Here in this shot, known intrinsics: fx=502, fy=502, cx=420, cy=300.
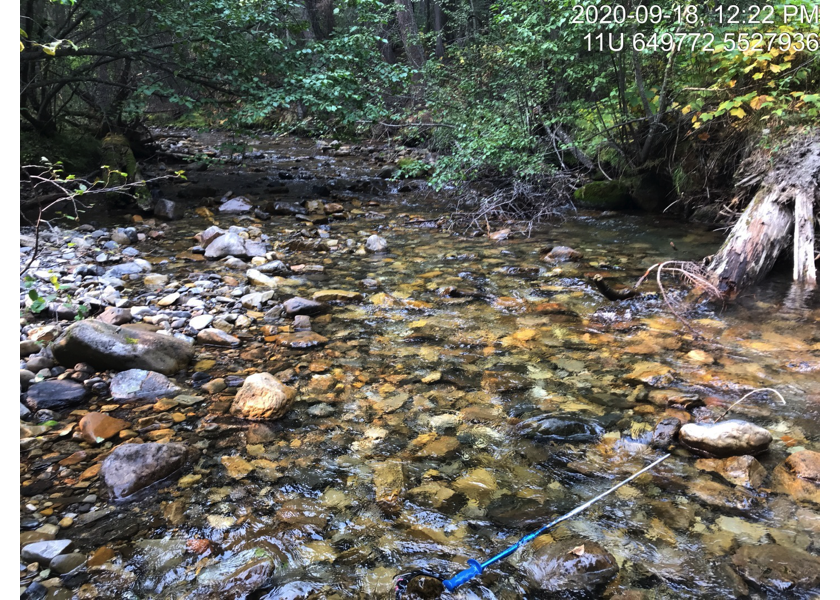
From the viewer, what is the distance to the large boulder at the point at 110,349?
136 inches

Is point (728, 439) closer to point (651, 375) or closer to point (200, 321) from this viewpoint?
point (651, 375)

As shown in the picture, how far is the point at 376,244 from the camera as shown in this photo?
7.02 metres

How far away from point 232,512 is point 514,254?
510 centimetres

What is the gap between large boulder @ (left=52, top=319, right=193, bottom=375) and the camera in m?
3.46

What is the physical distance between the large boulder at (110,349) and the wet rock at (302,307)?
127 cm

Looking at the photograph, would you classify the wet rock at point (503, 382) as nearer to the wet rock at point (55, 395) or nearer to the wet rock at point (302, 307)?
the wet rock at point (302, 307)

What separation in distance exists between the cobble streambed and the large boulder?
0.04 metres

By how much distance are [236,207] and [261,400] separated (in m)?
6.99

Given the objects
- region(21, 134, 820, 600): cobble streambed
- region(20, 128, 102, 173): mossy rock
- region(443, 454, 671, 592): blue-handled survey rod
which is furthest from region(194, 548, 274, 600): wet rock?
region(20, 128, 102, 173): mossy rock

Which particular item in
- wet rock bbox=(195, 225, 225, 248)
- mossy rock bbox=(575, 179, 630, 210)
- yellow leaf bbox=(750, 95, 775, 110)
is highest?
yellow leaf bbox=(750, 95, 775, 110)

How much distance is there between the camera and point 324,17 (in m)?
18.6

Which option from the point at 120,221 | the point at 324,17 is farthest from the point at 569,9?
the point at 324,17

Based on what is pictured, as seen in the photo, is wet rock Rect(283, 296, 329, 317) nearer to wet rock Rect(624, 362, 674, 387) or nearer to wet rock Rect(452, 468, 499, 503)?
wet rock Rect(452, 468, 499, 503)

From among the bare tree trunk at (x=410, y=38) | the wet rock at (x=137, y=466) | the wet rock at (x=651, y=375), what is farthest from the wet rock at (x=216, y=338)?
the bare tree trunk at (x=410, y=38)
